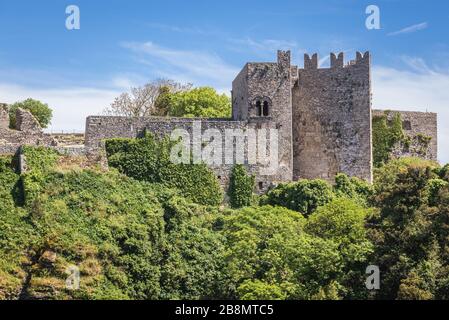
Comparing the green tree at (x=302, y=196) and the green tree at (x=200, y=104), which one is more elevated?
the green tree at (x=200, y=104)

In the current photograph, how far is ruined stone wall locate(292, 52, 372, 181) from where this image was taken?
51062 millimetres

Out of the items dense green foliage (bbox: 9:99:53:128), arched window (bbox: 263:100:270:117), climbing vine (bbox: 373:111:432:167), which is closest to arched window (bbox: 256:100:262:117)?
arched window (bbox: 263:100:270:117)

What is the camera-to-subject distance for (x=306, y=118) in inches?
2025

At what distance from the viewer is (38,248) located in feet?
132

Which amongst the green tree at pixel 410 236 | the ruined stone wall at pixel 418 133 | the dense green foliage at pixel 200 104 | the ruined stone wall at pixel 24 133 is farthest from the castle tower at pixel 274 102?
the dense green foliage at pixel 200 104

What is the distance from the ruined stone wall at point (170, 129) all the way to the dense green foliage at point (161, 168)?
56 cm

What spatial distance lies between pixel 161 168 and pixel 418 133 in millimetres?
21945

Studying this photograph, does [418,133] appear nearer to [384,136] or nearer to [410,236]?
[384,136]

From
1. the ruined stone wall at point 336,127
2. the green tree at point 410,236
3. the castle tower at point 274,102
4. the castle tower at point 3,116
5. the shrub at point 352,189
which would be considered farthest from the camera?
the ruined stone wall at point 336,127

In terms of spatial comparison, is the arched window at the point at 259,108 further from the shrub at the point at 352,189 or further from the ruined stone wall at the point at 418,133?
the ruined stone wall at the point at 418,133

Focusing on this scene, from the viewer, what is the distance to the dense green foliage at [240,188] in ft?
160

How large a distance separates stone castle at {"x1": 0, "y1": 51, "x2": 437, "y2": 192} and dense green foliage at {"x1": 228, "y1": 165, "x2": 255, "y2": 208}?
1.30ft

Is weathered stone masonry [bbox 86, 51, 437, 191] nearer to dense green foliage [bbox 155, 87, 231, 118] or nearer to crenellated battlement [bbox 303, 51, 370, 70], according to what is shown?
crenellated battlement [bbox 303, 51, 370, 70]
